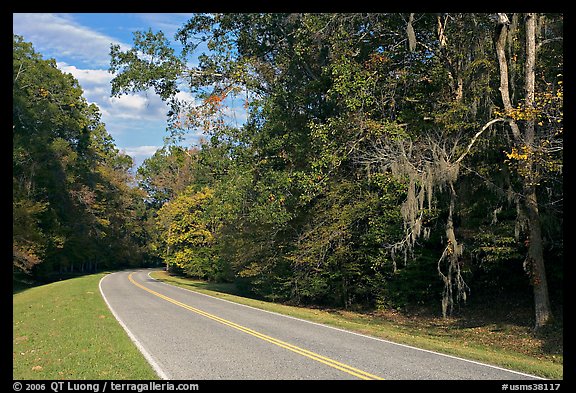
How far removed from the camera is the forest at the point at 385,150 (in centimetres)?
1479

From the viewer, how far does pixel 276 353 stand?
9.35 m

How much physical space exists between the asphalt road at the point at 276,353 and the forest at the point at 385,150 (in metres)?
5.89

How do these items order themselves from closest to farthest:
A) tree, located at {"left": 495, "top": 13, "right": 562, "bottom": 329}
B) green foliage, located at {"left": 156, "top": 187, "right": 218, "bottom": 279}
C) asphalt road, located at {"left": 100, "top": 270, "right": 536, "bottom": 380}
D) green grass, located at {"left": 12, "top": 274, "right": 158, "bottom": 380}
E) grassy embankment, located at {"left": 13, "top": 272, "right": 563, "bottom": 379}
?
asphalt road, located at {"left": 100, "top": 270, "right": 536, "bottom": 380}, green grass, located at {"left": 12, "top": 274, "right": 158, "bottom": 380}, grassy embankment, located at {"left": 13, "top": 272, "right": 563, "bottom": 379}, tree, located at {"left": 495, "top": 13, "right": 562, "bottom": 329}, green foliage, located at {"left": 156, "top": 187, "right": 218, "bottom": 279}

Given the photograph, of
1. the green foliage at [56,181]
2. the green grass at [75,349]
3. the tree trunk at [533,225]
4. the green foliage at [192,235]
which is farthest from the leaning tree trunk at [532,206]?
the green foliage at [192,235]

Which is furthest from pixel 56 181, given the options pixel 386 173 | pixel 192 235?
pixel 386 173

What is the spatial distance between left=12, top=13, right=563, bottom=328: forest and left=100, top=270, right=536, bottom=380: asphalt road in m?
5.89

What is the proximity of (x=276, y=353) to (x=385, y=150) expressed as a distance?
9796mm

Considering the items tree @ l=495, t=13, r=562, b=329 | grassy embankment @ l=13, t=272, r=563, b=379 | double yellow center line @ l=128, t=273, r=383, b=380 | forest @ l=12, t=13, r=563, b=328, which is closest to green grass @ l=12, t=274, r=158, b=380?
grassy embankment @ l=13, t=272, r=563, b=379

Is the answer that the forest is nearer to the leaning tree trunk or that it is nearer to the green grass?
the leaning tree trunk

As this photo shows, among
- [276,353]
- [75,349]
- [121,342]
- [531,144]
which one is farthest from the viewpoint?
[531,144]

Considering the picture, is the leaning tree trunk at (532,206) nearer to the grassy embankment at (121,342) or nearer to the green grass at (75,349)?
the grassy embankment at (121,342)

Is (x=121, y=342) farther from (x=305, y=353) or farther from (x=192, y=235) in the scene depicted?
(x=192, y=235)

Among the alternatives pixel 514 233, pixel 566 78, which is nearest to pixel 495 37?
pixel 566 78

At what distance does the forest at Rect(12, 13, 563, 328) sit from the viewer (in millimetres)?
14789
